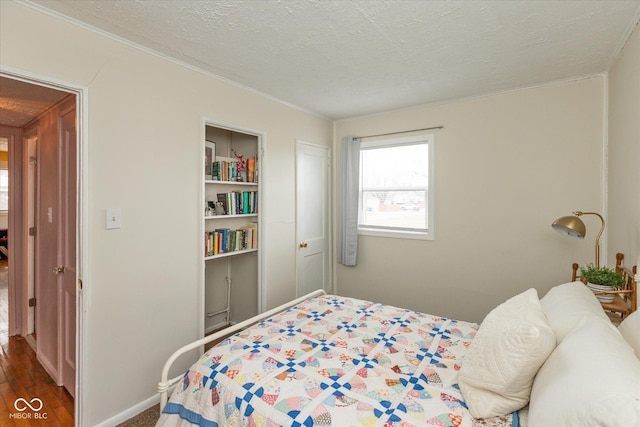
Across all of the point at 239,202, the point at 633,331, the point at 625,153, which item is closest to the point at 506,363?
the point at 633,331

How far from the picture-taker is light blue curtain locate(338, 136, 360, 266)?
379 centimetres

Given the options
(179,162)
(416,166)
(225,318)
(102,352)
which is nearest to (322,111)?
(416,166)

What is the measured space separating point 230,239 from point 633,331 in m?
2.76

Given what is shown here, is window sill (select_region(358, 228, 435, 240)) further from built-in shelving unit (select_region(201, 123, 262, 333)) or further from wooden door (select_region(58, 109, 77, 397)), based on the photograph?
wooden door (select_region(58, 109, 77, 397))

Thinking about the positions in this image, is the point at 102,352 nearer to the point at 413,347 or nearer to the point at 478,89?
the point at 413,347

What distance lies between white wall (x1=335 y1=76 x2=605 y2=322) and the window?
124 mm

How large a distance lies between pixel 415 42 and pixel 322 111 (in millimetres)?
1692

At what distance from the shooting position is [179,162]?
235 centimetres

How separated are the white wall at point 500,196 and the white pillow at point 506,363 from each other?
1.83 meters

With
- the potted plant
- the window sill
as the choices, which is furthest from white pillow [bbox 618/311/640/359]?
the window sill

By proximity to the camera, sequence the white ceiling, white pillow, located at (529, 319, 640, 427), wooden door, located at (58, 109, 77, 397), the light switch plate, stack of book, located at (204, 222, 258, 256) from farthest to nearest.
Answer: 1. stack of book, located at (204, 222, 258, 256)
2. wooden door, located at (58, 109, 77, 397)
3. the light switch plate
4. the white ceiling
5. white pillow, located at (529, 319, 640, 427)

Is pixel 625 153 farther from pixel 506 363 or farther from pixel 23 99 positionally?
pixel 23 99

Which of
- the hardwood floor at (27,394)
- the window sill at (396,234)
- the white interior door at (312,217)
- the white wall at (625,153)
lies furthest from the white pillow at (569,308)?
the hardwood floor at (27,394)

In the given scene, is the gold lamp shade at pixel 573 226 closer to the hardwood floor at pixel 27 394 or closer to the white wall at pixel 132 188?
the white wall at pixel 132 188
